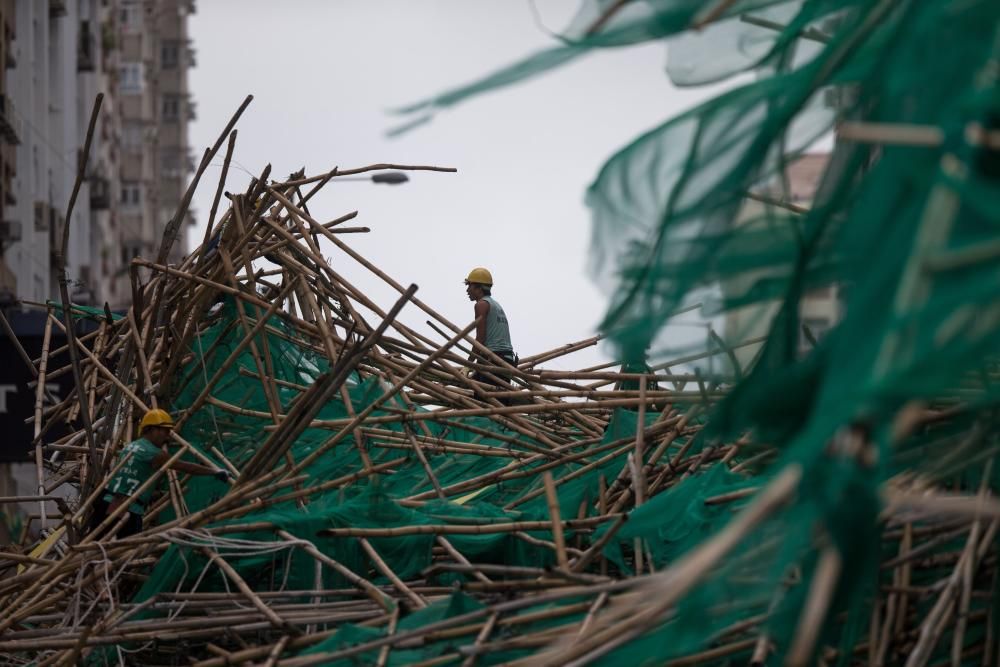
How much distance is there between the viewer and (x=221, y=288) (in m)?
8.12

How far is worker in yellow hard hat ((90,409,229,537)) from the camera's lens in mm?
7352

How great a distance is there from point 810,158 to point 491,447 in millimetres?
3512

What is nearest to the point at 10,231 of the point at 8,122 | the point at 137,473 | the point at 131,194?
the point at 8,122

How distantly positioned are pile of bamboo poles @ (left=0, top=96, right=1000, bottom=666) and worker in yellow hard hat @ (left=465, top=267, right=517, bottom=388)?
0.70m

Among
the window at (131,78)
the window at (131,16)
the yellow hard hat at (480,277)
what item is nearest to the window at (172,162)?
the window at (131,78)

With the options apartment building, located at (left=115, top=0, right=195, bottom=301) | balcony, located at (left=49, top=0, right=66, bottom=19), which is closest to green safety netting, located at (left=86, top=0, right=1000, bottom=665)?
balcony, located at (left=49, top=0, right=66, bottom=19)

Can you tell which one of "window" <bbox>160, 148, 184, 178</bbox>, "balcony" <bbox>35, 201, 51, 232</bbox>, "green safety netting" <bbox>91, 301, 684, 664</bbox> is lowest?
"green safety netting" <bbox>91, 301, 684, 664</bbox>

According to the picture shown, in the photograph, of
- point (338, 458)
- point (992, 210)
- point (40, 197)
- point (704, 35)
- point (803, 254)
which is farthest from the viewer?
point (40, 197)

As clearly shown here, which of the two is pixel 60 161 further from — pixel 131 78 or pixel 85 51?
pixel 131 78

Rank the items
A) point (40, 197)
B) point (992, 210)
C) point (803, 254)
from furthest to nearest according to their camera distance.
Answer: point (40, 197) → point (803, 254) → point (992, 210)

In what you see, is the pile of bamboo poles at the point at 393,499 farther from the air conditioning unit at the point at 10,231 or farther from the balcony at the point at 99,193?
the balcony at the point at 99,193

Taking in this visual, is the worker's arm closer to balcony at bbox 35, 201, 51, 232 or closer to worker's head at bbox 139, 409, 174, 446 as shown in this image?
worker's head at bbox 139, 409, 174, 446

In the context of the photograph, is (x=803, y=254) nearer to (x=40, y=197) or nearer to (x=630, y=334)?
(x=630, y=334)

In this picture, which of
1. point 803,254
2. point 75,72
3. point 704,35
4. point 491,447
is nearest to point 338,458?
point 491,447
